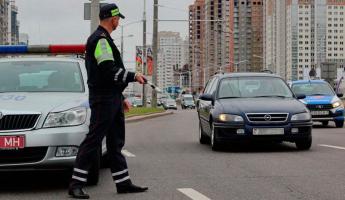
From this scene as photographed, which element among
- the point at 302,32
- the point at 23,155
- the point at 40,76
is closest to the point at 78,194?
the point at 23,155

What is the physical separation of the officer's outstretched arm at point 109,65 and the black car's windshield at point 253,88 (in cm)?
613

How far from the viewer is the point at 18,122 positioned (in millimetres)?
7078

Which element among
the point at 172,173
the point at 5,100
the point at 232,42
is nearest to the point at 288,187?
the point at 172,173

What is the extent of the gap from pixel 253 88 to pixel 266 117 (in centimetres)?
141

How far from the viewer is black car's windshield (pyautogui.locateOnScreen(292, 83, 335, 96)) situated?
21.7 meters

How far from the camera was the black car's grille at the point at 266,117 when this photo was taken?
11.6 metres

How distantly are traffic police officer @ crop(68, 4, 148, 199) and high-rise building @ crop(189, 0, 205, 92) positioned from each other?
2925 inches

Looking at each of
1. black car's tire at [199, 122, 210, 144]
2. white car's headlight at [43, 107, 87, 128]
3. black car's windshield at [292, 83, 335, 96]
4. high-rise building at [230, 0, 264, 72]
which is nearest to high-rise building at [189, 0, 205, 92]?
high-rise building at [230, 0, 264, 72]

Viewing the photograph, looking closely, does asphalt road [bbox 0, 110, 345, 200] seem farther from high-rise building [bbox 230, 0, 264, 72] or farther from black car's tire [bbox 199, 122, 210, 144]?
high-rise building [bbox 230, 0, 264, 72]

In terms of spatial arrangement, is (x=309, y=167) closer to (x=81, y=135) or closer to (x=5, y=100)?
(x=81, y=135)

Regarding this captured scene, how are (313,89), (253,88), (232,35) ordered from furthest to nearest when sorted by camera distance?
1. (232,35)
2. (313,89)
3. (253,88)

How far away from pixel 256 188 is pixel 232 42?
91.0m

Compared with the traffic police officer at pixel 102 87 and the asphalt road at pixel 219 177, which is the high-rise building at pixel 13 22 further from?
the traffic police officer at pixel 102 87

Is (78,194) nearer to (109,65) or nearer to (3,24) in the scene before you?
(109,65)
